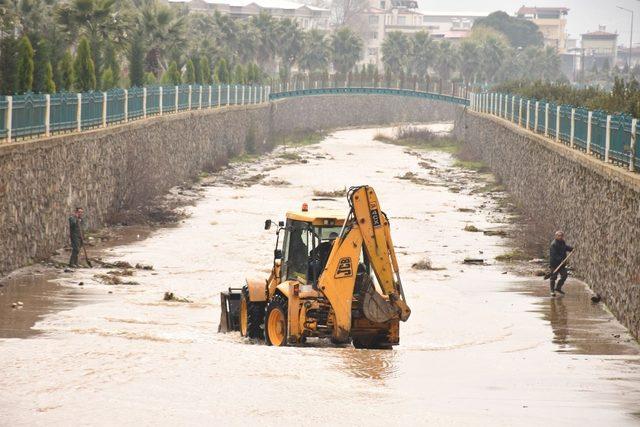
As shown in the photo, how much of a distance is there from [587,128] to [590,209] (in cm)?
302

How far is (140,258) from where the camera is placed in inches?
1183

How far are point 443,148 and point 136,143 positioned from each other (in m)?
39.6

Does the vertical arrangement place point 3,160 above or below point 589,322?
→ above

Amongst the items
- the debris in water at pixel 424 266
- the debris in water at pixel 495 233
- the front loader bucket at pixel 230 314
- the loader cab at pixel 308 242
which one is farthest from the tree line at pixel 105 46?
the loader cab at pixel 308 242

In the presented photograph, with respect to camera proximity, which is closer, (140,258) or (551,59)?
(140,258)

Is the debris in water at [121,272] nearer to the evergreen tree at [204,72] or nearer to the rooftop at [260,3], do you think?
the evergreen tree at [204,72]

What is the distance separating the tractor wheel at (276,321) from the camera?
1780 centimetres

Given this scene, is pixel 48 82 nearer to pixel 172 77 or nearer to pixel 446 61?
pixel 172 77

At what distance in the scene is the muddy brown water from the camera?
43.2ft

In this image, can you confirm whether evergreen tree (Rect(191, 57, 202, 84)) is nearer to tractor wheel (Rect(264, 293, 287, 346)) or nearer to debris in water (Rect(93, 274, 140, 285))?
debris in water (Rect(93, 274, 140, 285))

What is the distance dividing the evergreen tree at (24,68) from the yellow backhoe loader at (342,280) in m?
15.7

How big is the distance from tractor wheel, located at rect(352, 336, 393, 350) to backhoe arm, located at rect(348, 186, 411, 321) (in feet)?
1.97

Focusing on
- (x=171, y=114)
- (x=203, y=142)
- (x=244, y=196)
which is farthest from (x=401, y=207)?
(x=203, y=142)

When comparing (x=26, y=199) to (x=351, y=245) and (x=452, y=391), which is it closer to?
(x=351, y=245)
